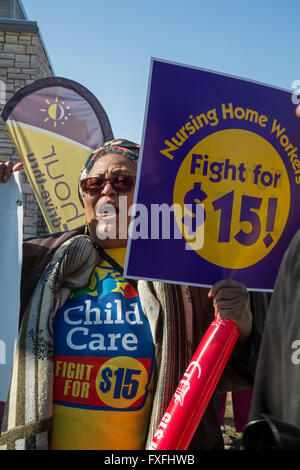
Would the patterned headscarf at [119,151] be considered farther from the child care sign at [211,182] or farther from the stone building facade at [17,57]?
the stone building facade at [17,57]

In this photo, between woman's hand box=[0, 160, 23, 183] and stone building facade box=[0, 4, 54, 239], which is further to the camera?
stone building facade box=[0, 4, 54, 239]

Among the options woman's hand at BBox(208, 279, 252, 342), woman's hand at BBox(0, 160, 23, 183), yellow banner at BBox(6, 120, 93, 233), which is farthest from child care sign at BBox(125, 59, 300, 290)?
yellow banner at BBox(6, 120, 93, 233)

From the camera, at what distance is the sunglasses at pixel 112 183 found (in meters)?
1.97

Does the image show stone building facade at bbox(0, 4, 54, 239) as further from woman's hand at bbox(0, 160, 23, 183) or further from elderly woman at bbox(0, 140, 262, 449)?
elderly woman at bbox(0, 140, 262, 449)

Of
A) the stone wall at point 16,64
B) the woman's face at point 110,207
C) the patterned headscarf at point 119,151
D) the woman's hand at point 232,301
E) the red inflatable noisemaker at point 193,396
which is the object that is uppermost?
the stone wall at point 16,64

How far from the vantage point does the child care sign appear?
1.56m

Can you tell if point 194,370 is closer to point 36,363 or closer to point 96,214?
point 36,363

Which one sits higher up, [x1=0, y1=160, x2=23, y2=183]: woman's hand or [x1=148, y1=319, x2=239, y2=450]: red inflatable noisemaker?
[x1=0, y1=160, x2=23, y2=183]: woman's hand

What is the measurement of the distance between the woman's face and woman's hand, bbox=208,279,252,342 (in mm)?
583

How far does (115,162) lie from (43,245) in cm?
50

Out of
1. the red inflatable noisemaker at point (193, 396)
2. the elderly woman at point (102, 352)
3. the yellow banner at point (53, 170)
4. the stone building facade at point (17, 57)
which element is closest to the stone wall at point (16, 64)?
the stone building facade at point (17, 57)

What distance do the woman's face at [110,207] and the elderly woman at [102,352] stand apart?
0.04 m

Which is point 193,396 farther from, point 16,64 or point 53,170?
point 16,64

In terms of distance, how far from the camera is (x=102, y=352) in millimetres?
1673
